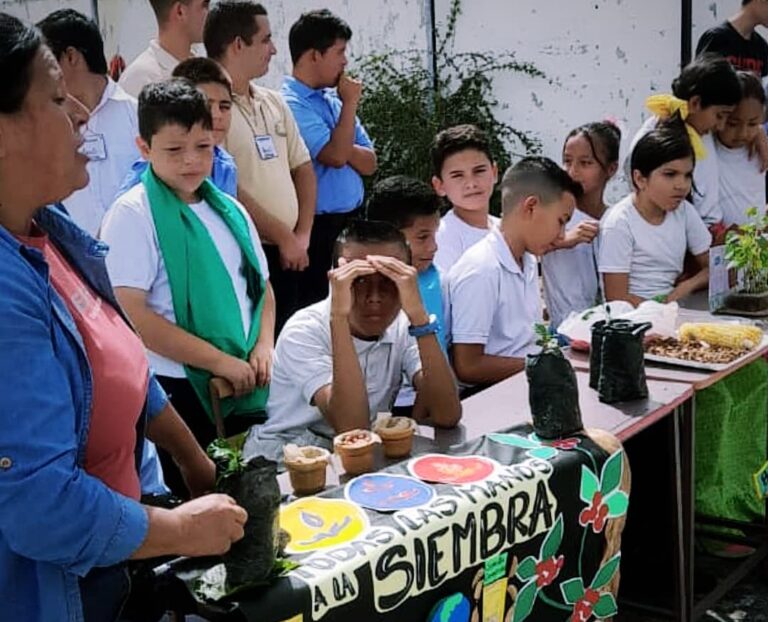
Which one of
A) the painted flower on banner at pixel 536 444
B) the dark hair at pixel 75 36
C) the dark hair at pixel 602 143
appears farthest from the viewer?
the dark hair at pixel 602 143

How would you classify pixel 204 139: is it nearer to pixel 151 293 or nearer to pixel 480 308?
pixel 151 293

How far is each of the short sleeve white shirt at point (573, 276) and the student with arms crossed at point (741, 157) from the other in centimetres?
73

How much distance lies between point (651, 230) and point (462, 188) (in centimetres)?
71

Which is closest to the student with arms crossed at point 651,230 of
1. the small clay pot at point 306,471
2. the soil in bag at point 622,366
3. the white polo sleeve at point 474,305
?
the white polo sleeve at point 474,305

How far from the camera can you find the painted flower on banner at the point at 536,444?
1937mm

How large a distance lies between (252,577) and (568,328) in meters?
1.64

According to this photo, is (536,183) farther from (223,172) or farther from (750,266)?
(223,172)

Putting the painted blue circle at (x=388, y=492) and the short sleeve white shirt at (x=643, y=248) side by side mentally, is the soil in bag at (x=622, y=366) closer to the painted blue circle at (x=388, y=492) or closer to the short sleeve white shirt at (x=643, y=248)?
the painted blue circle at (x=388, y=492)

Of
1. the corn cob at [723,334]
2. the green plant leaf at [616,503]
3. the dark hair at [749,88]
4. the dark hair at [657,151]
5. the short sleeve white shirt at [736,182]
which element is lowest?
the green plant leaf at [616,503]

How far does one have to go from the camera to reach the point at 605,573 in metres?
Result: 2.09

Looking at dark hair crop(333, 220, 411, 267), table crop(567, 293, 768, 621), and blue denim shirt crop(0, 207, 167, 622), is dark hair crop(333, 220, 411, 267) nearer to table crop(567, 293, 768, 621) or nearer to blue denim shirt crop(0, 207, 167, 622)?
table crop(567, 293, 768, 621)

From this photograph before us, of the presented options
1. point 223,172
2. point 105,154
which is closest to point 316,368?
point 223,172

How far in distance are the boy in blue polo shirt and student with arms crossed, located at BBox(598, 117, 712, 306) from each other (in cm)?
115

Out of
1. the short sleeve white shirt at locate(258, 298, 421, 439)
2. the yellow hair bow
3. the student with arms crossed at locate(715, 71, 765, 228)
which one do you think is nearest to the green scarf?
the short sleeve white shirt at locate(258, 298, 421, 439)
